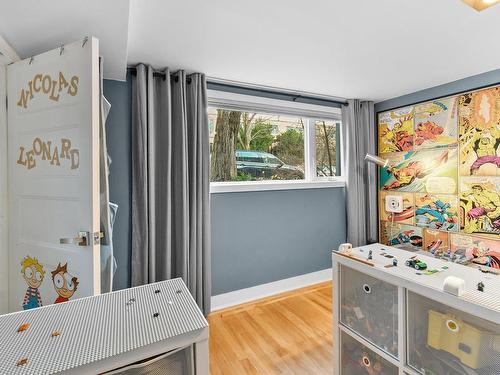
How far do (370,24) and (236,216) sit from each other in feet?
5.96

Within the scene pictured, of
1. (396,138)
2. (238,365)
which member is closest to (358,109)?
(396,138)

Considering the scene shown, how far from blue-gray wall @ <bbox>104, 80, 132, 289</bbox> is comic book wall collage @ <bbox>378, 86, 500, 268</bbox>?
9.16 ft

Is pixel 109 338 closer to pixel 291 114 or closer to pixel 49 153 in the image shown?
pixel 49 153

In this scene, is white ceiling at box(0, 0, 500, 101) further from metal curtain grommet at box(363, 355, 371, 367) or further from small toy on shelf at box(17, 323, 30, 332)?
metal curtain grommet at box(363, 355, 371, 367)

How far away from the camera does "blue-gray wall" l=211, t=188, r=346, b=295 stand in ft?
8.17

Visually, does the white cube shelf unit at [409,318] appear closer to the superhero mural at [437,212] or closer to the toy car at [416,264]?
the toy car at [416,264]

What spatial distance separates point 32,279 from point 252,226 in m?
1.71

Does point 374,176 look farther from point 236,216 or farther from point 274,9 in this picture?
point 274,9

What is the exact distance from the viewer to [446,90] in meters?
2.57

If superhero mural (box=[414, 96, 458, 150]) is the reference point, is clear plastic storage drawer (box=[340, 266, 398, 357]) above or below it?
below

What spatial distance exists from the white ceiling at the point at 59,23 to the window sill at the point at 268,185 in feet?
4.32

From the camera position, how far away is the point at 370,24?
1557 mm

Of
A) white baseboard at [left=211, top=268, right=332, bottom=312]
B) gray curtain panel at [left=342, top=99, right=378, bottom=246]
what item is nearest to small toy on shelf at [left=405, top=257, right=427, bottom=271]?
white baseboard at [left=211, top=268, right=332, bottom=312]

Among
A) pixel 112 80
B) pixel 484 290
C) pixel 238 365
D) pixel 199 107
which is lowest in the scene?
pixel 238 365
